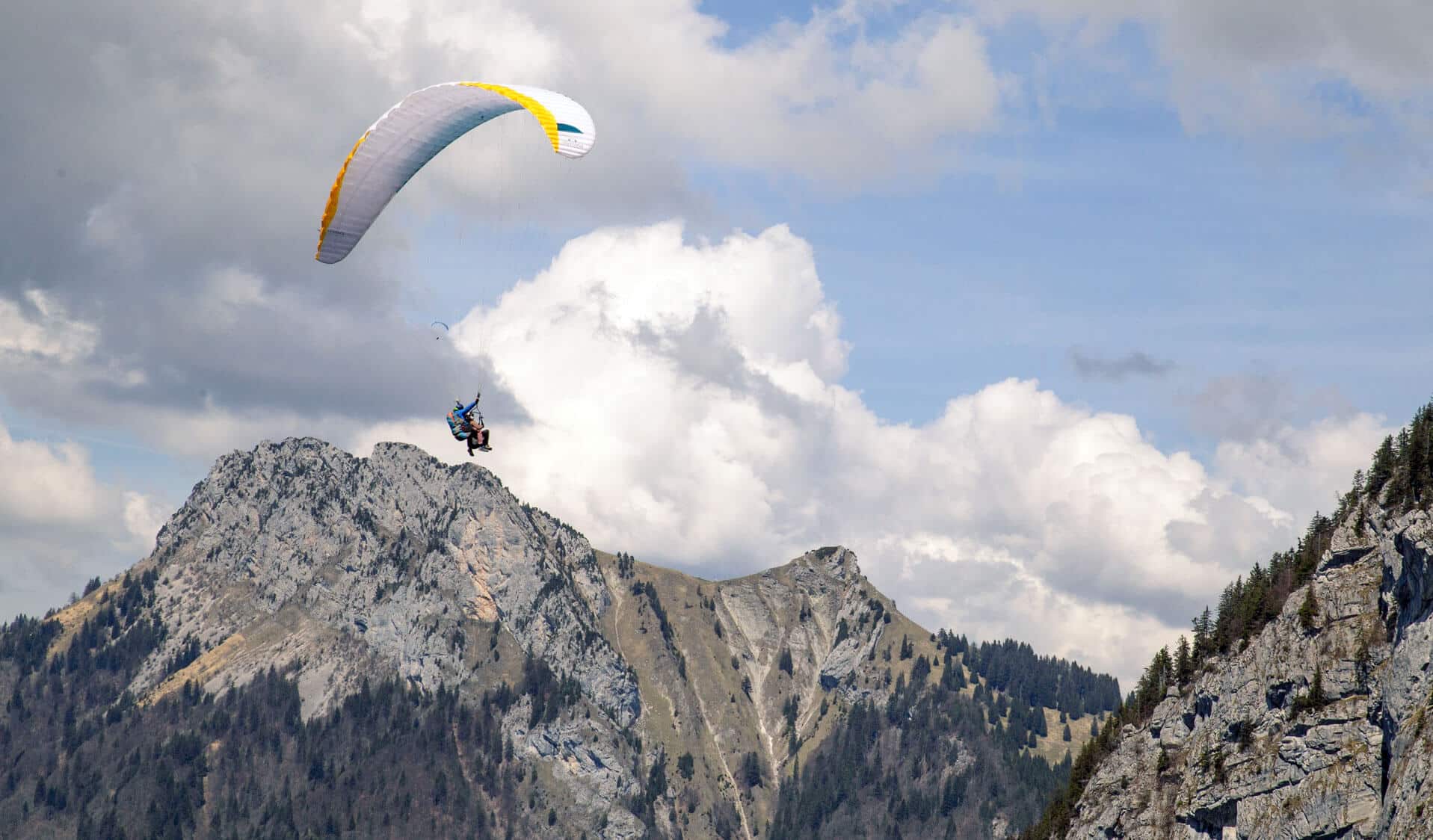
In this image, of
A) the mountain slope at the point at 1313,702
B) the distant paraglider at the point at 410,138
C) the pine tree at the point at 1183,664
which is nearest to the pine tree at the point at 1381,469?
the mountain slope at the point at 1313,702

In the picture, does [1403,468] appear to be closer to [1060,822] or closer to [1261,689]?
[1261,689]

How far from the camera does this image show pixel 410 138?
253 feet

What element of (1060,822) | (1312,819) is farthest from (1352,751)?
(1060,822)

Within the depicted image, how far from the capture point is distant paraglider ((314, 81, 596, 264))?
249ft

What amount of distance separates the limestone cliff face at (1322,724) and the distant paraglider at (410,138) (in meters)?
61.5

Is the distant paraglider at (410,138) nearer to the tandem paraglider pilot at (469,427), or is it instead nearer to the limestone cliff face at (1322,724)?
the tandem paraglider pilot at (469,427)

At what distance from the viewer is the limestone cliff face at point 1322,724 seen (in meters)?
92.7

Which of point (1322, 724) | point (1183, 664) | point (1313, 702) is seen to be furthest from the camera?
point (1183, 664)

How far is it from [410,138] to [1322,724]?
77.2 metres

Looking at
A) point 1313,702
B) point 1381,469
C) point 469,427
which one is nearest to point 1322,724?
point 1313,702

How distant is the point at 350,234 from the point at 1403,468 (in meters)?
83.0

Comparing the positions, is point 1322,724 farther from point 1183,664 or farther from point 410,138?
point 410,138

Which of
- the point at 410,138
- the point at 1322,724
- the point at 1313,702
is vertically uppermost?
the point at 410,138

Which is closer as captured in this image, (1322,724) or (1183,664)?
(1322,724)
